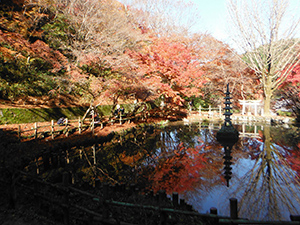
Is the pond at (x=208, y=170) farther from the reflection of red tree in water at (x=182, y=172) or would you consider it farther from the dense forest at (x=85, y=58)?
the dense forest at (x=85, y=58)

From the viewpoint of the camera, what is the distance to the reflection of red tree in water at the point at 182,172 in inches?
209

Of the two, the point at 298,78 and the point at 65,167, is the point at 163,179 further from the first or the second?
the point at 298,78

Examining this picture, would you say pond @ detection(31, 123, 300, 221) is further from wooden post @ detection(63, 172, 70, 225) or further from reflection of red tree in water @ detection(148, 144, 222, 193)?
wooden post @ detection(63, 172, 70, 225)

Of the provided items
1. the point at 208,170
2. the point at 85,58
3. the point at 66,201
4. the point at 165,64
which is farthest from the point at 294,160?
the point at 85,58

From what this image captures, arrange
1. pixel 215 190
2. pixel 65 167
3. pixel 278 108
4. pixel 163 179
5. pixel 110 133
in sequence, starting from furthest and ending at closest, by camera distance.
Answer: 1. pixel 278 108
2. pixel 110 133
3. pixel 65 167
4. pixel 163 179
5. pixel 215 190

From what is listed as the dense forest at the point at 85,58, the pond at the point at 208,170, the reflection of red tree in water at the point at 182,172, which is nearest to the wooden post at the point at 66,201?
the pond at the point at 208,170

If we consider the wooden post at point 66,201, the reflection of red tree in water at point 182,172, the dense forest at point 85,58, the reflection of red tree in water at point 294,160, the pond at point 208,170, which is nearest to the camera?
the wooden post at point 66,201

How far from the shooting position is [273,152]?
8195 millimetres

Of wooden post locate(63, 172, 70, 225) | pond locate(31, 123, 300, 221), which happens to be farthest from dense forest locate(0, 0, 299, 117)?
wooden post locate(63, 172, 70, 225)

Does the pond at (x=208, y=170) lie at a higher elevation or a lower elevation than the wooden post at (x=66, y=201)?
lower

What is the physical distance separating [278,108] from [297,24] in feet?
37.6

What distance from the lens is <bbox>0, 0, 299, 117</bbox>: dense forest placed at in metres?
11.6

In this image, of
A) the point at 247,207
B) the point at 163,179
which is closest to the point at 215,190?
the point at 247,207

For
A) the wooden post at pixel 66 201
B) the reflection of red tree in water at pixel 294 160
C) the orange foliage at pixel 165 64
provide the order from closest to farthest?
the wooden post at pixel 66 201 < the reflection of red tree in water at pixel 294 160 < the orange foliage at pixel 165 64
